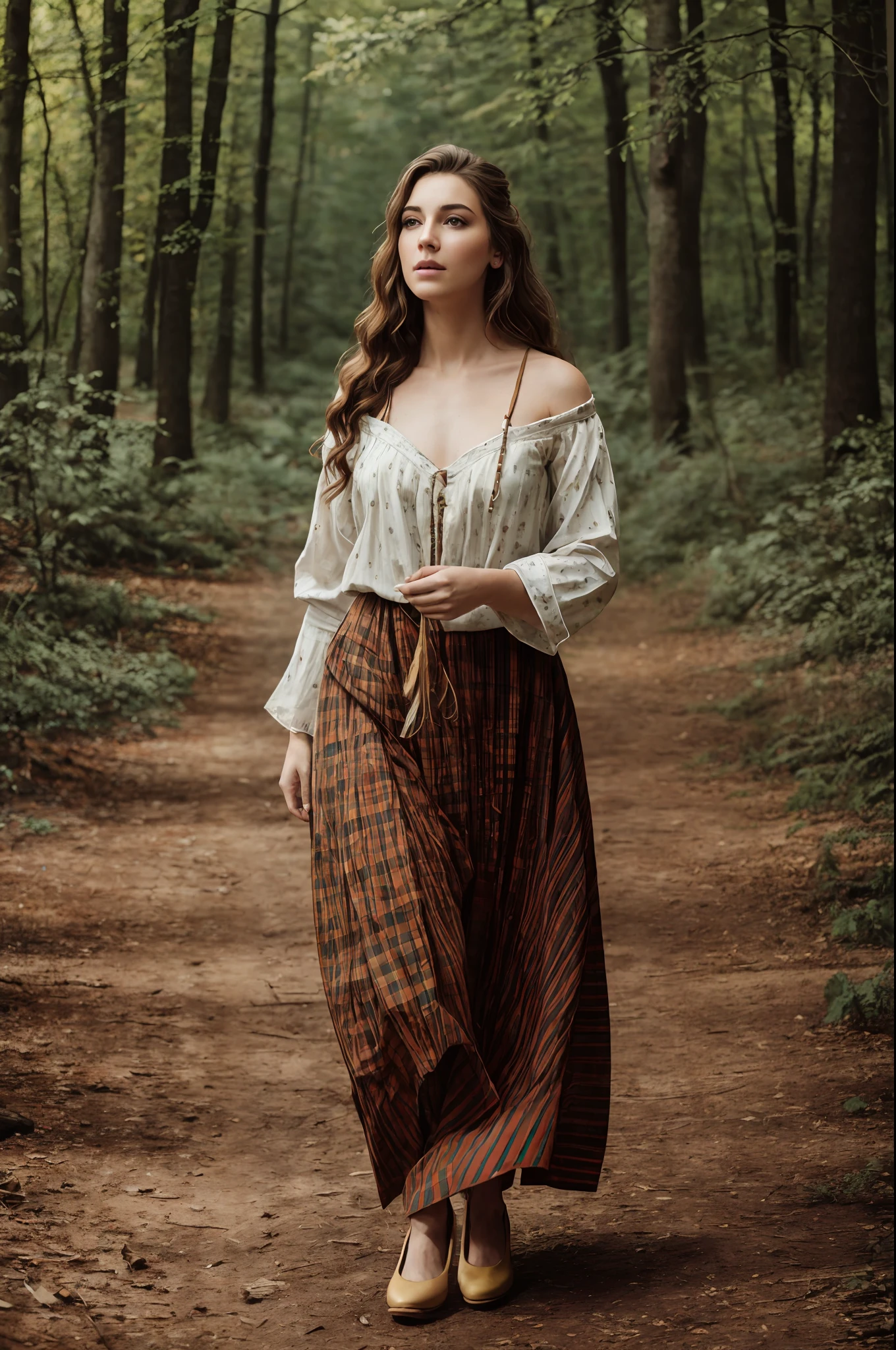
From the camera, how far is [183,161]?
1027 cm

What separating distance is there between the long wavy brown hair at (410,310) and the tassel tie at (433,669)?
287 mm

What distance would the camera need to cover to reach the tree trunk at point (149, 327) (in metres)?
11.0

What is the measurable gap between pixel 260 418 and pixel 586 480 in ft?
70.4

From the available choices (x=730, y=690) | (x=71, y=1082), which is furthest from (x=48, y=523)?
(x=71, y=1082)

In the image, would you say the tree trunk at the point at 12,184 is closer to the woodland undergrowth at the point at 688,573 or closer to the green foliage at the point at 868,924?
the woodland undergrowth at the point at 688,573

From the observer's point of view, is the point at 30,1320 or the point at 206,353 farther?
the point at 206,353

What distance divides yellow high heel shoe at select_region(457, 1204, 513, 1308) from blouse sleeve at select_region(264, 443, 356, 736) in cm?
118

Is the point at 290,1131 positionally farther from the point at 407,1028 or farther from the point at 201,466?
the point at 201,466

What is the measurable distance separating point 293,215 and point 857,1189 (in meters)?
29.7

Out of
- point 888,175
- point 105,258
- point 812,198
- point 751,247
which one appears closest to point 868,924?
point 105,258

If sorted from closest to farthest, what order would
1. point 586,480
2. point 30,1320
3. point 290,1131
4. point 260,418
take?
point 30,1320 → point 586,480 → point 290,1131 → point 260,418

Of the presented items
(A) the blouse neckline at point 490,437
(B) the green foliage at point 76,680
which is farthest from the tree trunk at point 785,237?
(A) the blouse neckline at point 490,437

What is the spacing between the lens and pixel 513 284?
9.96 feet

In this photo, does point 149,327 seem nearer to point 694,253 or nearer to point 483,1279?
point 694,253
